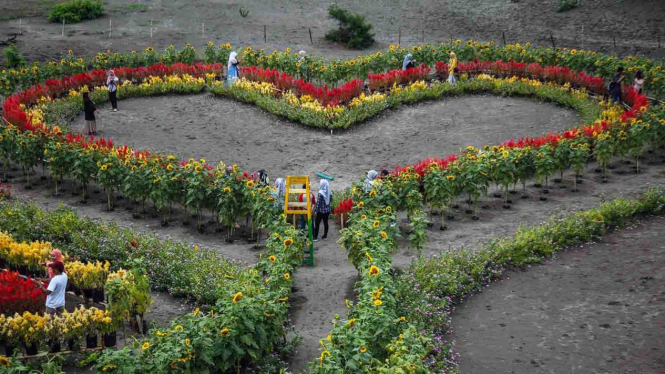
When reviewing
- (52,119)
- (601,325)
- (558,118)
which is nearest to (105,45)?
(52,119)

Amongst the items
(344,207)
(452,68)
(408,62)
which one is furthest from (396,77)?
(344,207)

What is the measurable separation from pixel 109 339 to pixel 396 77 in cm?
1573

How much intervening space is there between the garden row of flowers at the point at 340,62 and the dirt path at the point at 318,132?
10.4 feet

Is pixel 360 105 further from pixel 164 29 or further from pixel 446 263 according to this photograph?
pixel 164 29

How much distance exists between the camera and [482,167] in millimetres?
15758

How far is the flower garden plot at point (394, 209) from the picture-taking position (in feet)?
29.9

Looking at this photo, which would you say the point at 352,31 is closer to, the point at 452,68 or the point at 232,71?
the point at 452,68

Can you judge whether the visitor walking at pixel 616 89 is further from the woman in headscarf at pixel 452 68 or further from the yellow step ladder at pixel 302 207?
the yellow step ladder at pixel 302 207

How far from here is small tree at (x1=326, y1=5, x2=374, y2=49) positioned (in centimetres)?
3152

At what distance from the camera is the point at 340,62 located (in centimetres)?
2550

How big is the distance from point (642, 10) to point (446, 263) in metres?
Result: 23.4

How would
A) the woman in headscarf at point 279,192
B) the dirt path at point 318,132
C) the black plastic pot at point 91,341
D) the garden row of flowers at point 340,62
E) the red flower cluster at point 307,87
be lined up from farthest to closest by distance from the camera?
the garden row of flowers at point 340,62
the red flower cluster at point 307,87
the dirt path at point 318,132
the woman in headscarf at point 279,192
the black plastic pot at point 91,341

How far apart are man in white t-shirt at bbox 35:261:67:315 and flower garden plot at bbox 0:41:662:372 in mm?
2159

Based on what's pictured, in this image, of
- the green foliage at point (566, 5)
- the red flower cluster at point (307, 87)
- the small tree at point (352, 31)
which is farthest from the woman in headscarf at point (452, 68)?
the green foliage at point (566, 5)
